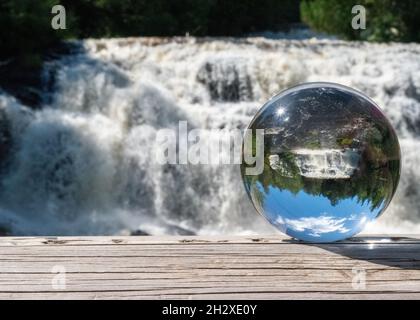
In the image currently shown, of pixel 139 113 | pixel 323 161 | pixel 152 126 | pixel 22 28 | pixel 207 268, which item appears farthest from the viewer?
pixel 22 28

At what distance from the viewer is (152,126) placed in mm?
10117

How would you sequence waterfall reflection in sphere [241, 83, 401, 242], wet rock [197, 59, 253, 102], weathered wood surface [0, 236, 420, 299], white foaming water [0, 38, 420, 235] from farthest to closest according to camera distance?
wet rock [197, 59, 253, 102], white foaming water [0, 38, 420, 235], waterfall reflection in sphere [241, 83, 401, 242], weathered wood surface [0, 236, 420, 299]

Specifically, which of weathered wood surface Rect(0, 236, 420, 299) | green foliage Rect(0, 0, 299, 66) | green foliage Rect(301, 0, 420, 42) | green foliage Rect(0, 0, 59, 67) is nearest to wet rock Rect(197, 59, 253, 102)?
green foliage Rect(0, 0, 299, 66)

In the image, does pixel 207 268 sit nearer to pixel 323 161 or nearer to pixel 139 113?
pixel 323 161

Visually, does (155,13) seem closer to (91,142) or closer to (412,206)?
(91,142)

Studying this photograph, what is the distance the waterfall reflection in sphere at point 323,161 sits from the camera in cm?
206

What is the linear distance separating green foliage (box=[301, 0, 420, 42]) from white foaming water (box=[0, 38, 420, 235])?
6285 mm

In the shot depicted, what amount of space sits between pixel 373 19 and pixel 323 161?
1761 centimetres

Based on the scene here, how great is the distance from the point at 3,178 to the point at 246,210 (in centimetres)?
333

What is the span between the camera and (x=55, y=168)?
9695 mm

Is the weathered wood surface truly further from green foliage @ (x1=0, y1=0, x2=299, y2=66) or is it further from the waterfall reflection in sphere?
green foliage @ (x1=0, y1=0, x2=299, y2=66)

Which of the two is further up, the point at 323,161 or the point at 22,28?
the point at 22,28

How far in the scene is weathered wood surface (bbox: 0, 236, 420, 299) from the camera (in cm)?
169

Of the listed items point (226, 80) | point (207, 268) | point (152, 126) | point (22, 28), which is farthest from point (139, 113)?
point (207, 268)
